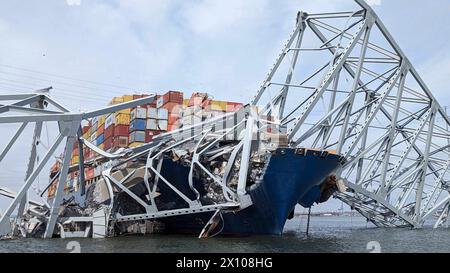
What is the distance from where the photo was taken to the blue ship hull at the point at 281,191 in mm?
31516

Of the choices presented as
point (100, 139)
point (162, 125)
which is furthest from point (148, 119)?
point (100, 139)

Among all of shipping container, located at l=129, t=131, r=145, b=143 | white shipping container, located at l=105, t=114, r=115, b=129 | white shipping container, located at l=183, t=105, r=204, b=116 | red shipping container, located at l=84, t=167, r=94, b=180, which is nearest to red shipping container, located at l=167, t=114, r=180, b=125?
shipping container, located at l=129, t=131, r=145, b=143

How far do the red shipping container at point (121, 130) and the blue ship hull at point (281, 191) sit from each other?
80.8 feet

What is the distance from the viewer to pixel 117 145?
56.0 metres

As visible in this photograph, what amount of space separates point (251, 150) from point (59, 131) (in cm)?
1340

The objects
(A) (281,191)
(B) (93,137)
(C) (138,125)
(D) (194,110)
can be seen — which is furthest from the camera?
(B) (93,137)

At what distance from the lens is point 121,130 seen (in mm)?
56781

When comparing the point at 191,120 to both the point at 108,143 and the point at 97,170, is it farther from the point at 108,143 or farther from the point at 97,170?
the point at 108,143

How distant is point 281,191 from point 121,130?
3053 centimetres

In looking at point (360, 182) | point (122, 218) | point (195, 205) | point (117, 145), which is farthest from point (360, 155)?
point (117, 145)

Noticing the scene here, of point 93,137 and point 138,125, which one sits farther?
point 93,137

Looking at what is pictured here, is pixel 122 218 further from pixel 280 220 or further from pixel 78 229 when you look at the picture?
pixel 280 220

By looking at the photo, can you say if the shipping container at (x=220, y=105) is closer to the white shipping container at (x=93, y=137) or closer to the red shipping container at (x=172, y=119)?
the red shipping container at (x=172, y=119)

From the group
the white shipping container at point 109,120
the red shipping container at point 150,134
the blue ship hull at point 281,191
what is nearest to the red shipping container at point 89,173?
the red shipping container at point 150,134
